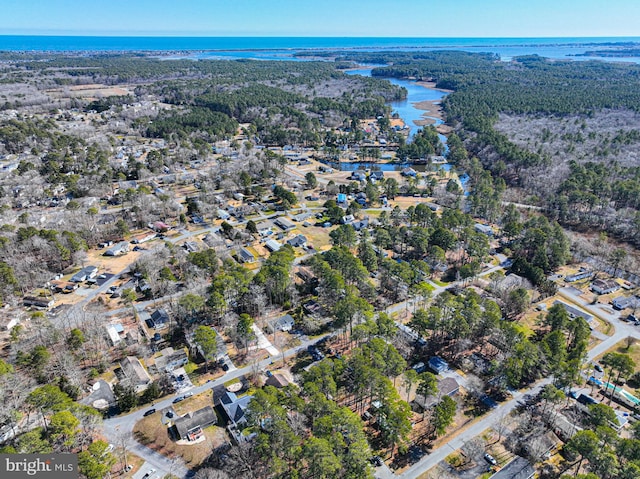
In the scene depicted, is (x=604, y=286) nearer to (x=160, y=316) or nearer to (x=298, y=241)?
(x=298, y=241)

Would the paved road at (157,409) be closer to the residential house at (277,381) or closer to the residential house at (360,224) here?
the residential house at (277,381)

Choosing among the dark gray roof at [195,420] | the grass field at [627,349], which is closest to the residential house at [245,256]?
the dark gray roof at [195,420]

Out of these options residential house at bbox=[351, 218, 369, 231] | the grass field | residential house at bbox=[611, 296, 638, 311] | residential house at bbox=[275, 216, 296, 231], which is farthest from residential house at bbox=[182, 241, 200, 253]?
residential house at bbox=[611, 296, 638, 311]

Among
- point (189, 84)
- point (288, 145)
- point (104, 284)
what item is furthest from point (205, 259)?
point (189, 84)

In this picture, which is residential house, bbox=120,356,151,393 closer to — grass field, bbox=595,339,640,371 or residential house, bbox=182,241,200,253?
residential house, bbox=182,241,200,253

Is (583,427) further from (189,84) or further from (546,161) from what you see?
(189,84)
